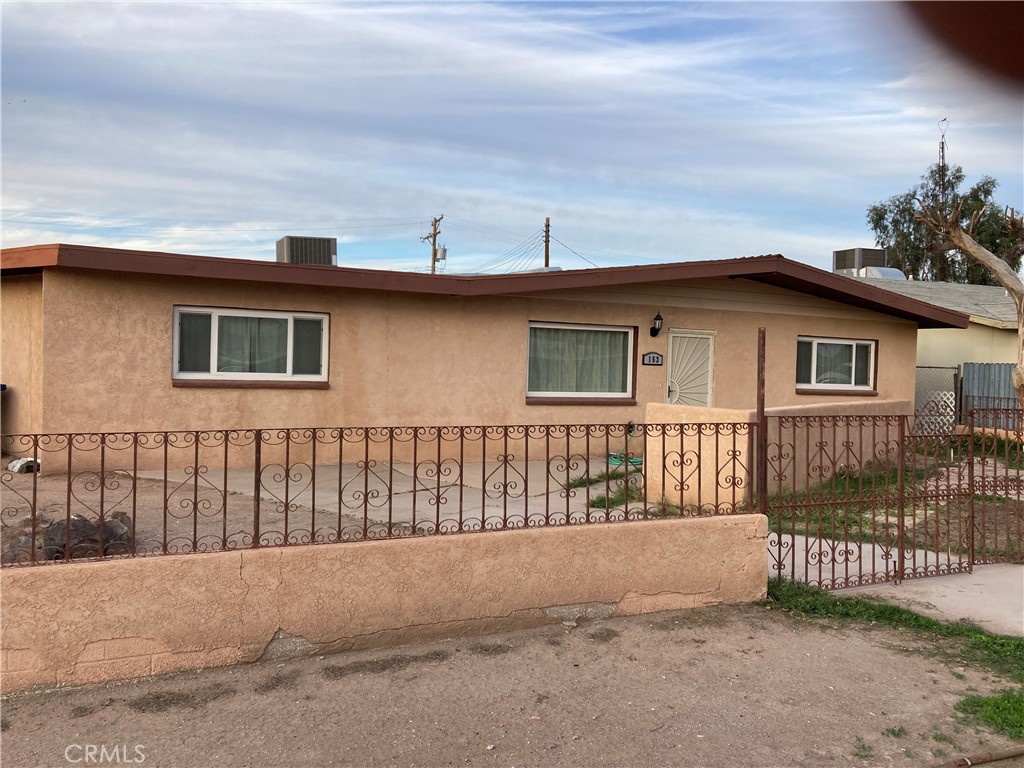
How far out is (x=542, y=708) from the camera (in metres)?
3.82

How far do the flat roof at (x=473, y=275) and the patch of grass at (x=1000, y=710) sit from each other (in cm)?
740

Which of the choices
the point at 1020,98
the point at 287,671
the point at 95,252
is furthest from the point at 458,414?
the point at 1020,98

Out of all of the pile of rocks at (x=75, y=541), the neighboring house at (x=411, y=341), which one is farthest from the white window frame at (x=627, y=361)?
the pile of rocks at (x=75, y=541)

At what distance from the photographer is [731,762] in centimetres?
337

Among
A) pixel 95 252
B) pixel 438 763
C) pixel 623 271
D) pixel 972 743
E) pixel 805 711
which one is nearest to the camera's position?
pixel 438 763

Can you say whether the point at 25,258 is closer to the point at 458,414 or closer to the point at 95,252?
the point at 95,252

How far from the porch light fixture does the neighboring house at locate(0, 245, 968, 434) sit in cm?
7

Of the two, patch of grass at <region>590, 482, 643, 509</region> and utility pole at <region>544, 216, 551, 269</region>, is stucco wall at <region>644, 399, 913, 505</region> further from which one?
utility pole at <region>544, 216, 551, 269</region>

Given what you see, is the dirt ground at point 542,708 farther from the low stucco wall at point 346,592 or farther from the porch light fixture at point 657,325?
the porch light fixture at point 657,325

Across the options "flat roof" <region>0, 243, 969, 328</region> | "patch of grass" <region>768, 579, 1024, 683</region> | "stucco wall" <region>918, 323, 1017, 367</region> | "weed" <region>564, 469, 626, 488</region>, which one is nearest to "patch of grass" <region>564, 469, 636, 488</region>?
"weed" <region>564, 469, 626, 488</region>

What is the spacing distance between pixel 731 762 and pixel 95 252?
7.96 m

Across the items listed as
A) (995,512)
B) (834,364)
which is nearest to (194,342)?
(995,512)

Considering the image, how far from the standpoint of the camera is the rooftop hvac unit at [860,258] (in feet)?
79.4

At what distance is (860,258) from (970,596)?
20457 mm
